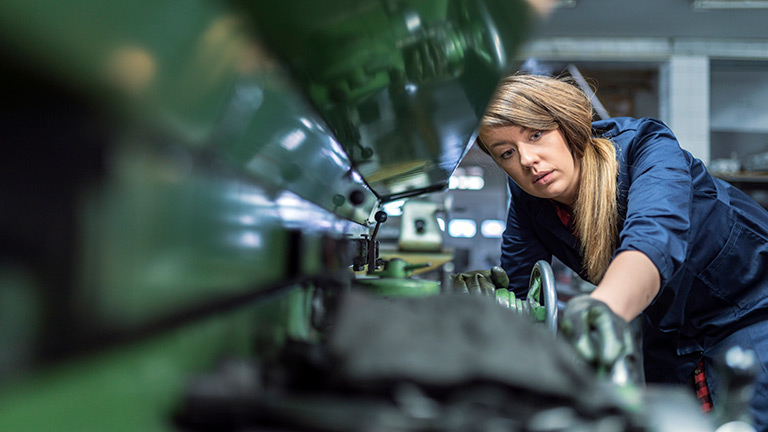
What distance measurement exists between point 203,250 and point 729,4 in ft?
15.8

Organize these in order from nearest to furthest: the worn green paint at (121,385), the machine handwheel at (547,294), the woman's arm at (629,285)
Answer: the worn green paint at (121,385) < the woman's arm at (629,285) < the machine handwheel at (547,294)

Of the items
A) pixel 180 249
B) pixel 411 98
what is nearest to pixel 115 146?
pixel 180 249

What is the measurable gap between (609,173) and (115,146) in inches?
44.4

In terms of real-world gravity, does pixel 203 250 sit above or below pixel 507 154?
below

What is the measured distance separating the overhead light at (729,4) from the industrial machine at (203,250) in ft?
13.8

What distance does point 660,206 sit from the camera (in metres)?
0.86

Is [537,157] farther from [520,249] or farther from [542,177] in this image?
[520,249]

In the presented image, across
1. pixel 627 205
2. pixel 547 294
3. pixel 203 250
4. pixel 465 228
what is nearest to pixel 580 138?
pixel 627 205

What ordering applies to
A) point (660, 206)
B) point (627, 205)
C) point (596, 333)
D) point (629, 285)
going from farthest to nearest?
point (627, 205), point (660, 206), point (629, 285), point (596, 333)

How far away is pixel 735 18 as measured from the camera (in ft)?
13.3

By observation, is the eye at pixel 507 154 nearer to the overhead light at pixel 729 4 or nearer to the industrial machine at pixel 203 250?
the industrial machine at pixel 203 250

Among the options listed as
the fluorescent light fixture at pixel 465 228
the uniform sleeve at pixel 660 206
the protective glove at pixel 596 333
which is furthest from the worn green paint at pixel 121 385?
the fluorescent light fixture at pixel 465 228

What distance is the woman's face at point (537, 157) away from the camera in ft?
3.93

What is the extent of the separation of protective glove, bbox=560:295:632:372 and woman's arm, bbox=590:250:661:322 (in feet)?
0.43
